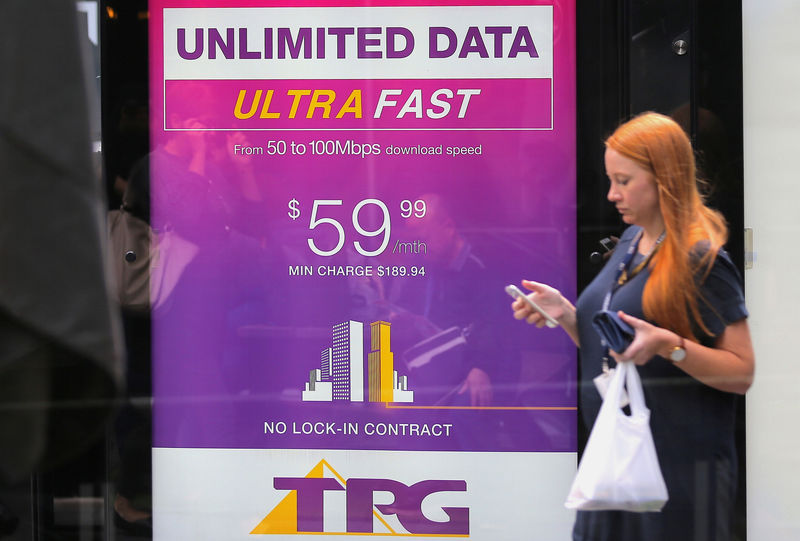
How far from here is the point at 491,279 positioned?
3.32 metres

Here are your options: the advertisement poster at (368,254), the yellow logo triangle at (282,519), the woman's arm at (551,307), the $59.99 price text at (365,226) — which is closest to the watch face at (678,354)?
the woman's arm at (551,307)

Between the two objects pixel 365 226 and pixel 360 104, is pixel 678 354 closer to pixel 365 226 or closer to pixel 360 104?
pixel 365 226

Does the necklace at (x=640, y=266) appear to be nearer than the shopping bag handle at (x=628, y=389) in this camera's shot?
No

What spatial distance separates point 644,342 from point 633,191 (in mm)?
514

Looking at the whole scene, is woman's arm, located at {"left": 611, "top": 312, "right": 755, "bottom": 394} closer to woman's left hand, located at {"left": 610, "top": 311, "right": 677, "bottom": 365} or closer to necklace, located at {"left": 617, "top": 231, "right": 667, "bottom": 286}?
woman's left hand, located at {"left": 610, "top": 311, "right": 677, "bottom": 365}

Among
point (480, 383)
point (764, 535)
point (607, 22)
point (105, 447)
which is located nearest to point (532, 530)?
point (480, 383)

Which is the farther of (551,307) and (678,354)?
(551,307)

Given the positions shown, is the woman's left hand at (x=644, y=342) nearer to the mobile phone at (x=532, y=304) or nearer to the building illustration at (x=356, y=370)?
the mobile phone at (x=532, y=304)

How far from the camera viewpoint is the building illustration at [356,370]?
A: 3.34 metres

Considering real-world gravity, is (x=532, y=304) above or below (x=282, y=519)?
above

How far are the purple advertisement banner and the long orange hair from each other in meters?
0.47

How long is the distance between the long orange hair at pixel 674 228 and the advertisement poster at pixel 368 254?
472 millimetres

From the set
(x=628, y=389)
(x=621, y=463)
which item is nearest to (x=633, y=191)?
(x=628, y=389)

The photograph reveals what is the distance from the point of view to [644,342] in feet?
8.55
